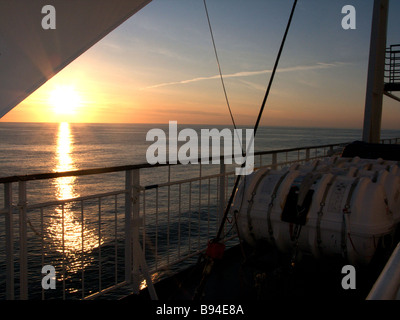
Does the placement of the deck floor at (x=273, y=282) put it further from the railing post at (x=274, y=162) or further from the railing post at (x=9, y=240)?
the railing post at (x=274, y=162)

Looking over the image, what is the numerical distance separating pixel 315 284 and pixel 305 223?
28.0 inches

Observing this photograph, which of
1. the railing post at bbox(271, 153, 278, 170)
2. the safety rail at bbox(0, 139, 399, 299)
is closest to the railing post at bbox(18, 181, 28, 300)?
the safety rail at bbox(0, 139, 399, 299)

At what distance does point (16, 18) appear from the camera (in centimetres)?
206

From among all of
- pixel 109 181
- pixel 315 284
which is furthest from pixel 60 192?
pixel 315 284

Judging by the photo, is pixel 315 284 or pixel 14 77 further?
pixel 315 284

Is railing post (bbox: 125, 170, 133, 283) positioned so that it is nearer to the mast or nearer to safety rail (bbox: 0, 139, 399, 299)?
safety rail (bbox: 0, 139, 399, 299)

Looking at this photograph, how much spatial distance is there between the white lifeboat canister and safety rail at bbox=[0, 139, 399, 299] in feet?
2.26

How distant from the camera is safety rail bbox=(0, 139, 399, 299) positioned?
8.92 ft

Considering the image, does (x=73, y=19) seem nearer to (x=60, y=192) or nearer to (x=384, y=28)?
(x=384, y=28)

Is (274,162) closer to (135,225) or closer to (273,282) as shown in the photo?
(273,282)

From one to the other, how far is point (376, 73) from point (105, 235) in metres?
9.53

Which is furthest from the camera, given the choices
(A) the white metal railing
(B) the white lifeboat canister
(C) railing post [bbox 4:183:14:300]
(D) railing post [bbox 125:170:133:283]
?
(D) railing post [bbox 125:170:133:283]

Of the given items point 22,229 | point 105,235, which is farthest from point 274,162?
point 105,235
